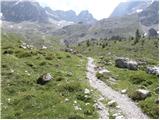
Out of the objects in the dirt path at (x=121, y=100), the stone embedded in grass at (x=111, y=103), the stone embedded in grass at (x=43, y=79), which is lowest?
the dirt path at (x=121, y=100)

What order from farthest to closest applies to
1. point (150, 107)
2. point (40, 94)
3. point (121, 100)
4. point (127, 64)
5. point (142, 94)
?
point (127, 64) < point (142, 94) < point (121, 100) < point (40, 94) < point (150, 107)

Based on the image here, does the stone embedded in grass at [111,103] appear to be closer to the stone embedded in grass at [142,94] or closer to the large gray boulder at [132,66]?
the stone embedded in grass at [142,94]

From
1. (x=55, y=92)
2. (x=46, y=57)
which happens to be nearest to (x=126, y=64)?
(x=46, y=57)

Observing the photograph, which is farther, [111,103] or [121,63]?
[121,63]

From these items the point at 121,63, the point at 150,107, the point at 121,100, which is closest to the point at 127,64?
the point at 121,63

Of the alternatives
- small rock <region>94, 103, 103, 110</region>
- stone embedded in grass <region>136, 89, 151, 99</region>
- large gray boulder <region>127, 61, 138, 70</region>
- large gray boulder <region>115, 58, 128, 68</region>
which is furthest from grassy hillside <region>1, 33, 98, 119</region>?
large gray boulder <region>115, 58, 128, 68</region>

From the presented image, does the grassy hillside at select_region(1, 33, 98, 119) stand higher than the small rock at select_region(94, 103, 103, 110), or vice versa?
the grassy hillside at select_region(1, 33, 98, 119)

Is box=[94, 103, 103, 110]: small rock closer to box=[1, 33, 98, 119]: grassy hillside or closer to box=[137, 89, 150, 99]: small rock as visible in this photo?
box=[1, 33, 98, 119]: grassy hillside

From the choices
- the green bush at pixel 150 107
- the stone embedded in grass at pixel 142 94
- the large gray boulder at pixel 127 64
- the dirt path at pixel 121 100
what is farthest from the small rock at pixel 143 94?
the large gray boulder at pixel 127 64

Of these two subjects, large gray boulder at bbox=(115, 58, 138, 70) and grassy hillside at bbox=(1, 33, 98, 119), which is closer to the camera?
grassy hillside at bbox=(1, 33, 98, 119)

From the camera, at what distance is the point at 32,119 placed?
29359 mm

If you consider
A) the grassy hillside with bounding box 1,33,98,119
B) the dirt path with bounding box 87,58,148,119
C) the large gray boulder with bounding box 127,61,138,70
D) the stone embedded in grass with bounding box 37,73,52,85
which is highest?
the stone embedded in grass with bounding box 37,73,52,85

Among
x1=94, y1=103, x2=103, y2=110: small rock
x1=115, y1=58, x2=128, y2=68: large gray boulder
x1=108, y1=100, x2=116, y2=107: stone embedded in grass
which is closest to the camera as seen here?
x1=94, y1=103, x2=103, y2=110: small rock

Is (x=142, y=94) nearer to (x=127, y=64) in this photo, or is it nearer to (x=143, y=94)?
(x=143, y=94)
